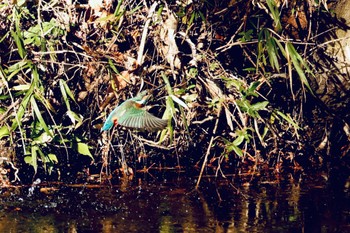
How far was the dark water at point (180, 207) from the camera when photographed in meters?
4.07

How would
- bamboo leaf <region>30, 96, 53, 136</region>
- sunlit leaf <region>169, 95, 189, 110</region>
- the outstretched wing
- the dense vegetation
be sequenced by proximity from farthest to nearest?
the dense vegetation, sunlit leaf <region>169, 95, 189, 110</region>, bamboo leaf <region>30, 96, 53, 136</region>, the outstretched wing

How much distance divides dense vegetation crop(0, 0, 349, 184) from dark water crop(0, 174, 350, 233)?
0.22 m

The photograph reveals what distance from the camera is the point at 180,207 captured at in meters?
4.41

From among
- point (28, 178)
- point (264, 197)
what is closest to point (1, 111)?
point (28, 178)

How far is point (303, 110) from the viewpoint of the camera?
17.4ft

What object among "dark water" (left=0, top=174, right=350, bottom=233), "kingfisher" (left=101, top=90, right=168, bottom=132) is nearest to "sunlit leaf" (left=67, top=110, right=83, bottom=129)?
"kingfisher" (left=101, top=90, right=168, bottom=132)

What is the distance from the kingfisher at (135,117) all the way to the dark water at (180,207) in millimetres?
439

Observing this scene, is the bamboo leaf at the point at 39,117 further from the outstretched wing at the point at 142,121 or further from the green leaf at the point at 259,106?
the green leaf at the point at 259,106

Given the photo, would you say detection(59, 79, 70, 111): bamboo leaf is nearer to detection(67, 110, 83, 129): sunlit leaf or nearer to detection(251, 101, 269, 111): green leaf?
detection(67, 110, 83, 129): sunlit leaf

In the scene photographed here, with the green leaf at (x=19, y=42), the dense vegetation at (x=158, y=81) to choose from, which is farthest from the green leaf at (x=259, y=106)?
the green leaf at (x=19, y=42)

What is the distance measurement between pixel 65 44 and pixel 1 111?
Answer: 1.94ft

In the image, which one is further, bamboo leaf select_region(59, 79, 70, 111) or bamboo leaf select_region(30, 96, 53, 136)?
bamboo leaf select_region(59, 79, 70, 111)

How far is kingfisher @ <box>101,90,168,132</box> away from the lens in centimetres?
441

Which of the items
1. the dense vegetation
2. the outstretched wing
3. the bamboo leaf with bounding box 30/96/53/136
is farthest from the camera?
the dense vegetation
